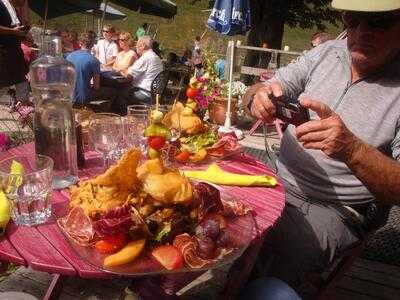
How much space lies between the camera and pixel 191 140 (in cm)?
219

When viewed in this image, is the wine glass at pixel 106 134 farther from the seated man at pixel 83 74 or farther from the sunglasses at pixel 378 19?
the seated man at pixel 83 74

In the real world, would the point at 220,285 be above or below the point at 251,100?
below

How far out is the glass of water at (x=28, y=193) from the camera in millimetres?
1425

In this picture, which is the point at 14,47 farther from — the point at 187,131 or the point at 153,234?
the point at 153,234

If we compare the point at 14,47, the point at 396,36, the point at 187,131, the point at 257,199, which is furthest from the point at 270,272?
the point at 14,47

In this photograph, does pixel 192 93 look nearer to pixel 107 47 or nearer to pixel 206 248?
pixel 206 248

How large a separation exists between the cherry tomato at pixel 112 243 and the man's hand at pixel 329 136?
898 mm

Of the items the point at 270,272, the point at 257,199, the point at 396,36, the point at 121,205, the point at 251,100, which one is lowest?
the point at 270,272

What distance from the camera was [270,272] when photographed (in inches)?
89.7

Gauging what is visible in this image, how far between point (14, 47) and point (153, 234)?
5.00 meters

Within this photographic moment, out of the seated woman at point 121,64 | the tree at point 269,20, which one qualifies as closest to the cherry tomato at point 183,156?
the seated woman at point 121,64

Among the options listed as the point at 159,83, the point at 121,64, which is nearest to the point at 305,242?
the point at 159,83

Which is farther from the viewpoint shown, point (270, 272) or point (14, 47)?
point (14, 47)

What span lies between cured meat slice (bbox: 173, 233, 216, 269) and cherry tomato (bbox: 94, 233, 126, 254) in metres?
0.16
